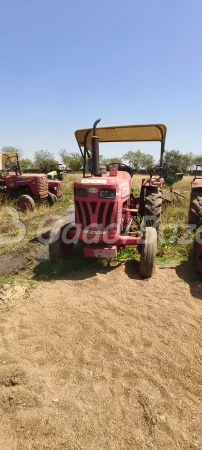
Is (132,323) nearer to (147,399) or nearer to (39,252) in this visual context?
(147,399)

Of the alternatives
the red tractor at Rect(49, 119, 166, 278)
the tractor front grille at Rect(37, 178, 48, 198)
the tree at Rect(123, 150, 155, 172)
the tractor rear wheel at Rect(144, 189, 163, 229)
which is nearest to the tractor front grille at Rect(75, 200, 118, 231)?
the red tractor at Rect(49, 119, 166, 278)

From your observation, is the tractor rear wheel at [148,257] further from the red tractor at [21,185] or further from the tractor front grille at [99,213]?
the red tractor at [21,185]

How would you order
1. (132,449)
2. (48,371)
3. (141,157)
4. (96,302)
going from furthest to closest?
1. (141,157)
2. (96,302)
3. (48,371)
4. (132,449)

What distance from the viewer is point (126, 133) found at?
5539 mm

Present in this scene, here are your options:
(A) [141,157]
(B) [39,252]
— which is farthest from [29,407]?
(A) [141,157]

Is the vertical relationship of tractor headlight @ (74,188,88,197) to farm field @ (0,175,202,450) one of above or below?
above

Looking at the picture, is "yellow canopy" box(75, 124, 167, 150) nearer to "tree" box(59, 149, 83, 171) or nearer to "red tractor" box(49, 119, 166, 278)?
"red tractor" box(49, 119, 166, 278)

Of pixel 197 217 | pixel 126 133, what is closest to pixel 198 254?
pixel 197 217

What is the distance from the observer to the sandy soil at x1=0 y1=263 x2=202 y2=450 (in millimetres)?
1854

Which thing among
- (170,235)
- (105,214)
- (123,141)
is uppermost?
(123,141)

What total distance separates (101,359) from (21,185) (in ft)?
30.0

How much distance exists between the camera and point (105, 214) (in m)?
4.09

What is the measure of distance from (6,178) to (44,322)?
8749 mm

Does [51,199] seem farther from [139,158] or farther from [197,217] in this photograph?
[139,158]
